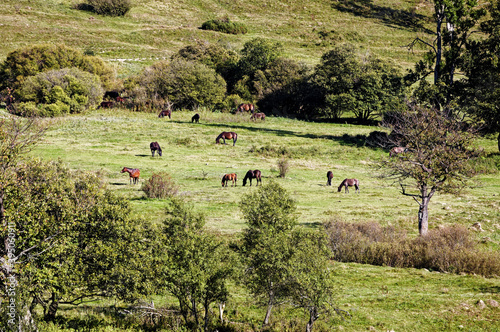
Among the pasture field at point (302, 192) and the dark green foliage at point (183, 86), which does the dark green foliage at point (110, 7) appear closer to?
the dark green foliage at point (183, 86)

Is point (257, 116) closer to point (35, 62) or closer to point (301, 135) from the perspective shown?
point (301, 135)

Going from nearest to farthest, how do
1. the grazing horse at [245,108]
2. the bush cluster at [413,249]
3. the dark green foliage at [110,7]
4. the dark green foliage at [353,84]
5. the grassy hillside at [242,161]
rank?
the bush cluster at [413,249]
the grassy hillside at [242,161]
the dark green foliage at [353,84]
the grazing horse at [245,108]
the dark green foliage at [110,7]

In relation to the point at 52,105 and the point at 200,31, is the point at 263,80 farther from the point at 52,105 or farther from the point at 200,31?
the point at 200,31

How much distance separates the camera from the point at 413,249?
20328 millimetres

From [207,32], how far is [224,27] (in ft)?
21.2

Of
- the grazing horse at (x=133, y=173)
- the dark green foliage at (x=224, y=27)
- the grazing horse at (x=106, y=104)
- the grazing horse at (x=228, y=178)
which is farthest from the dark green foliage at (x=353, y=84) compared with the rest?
the dark green foliage at (x=224, y=27)

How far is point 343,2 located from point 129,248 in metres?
150

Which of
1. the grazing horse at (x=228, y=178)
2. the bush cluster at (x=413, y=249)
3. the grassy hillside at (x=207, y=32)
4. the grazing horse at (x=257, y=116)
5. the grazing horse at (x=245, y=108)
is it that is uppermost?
the grassy hillside at (x=207, y=32)

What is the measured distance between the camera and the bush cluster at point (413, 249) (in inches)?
734

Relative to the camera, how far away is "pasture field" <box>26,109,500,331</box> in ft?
48.1

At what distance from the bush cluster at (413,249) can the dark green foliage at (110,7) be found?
118m

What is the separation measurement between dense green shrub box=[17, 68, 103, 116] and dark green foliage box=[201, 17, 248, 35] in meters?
61.7

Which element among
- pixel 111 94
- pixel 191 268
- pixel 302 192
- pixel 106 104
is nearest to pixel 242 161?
pixel 302 192

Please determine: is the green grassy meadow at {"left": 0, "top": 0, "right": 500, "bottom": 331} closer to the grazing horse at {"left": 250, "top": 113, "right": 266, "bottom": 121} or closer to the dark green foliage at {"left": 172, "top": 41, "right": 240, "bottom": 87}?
the grazing horse at {"left": 250, "top": 113, "right": 266, "bottom": 121}
